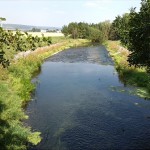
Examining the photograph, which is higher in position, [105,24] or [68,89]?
[105,24]

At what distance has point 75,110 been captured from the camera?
1040 inches

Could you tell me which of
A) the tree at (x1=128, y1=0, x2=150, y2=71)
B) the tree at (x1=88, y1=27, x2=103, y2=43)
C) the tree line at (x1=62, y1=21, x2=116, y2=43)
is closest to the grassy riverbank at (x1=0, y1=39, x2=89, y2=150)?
the tree at (x1=128, y1=0, x2=150, y2=71)

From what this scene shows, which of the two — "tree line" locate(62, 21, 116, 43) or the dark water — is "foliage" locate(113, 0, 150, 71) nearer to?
the dark water

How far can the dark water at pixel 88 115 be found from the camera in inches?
776

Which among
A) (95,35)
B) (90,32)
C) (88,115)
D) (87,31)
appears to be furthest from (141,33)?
(87,31)

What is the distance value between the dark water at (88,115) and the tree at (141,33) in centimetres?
640

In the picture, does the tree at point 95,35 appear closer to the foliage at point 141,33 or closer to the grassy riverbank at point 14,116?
the grassy riverbank at point 14,116

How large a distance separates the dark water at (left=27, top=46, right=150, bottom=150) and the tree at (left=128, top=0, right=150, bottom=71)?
21.0 ft

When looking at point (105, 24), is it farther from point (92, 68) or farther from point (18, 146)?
point (18, 146)

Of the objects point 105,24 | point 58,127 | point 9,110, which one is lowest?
point 58,127

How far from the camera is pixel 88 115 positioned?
2502cm

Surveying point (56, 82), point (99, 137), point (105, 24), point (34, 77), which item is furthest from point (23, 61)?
point (105, 24)

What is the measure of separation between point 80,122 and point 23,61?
78.5 feet

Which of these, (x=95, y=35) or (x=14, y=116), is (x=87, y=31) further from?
(x=14, y=116)
